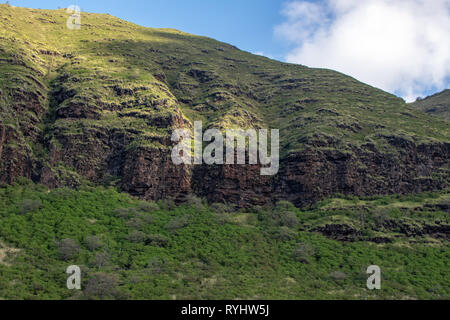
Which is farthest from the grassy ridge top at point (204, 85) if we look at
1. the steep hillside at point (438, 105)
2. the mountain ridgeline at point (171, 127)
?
the steep hillside at point (438, 105)

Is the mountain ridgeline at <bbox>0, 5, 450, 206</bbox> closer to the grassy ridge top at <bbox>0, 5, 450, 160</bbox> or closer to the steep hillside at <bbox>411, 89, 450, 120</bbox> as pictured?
the grassy ridge top at <bbox>0, 5, 450, 160</bbox>

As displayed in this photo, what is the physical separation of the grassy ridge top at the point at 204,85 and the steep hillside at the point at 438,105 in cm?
2808

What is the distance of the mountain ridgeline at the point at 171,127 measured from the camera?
69.1m

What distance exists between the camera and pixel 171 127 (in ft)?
247

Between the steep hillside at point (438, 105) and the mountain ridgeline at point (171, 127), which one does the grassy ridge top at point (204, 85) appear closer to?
the mountain ridgeline at point (171, 127)

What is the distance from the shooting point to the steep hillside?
12466 centimetres

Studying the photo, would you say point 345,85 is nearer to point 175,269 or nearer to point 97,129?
point 97,129

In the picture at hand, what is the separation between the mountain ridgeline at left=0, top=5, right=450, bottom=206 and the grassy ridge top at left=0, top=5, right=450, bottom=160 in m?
0.38

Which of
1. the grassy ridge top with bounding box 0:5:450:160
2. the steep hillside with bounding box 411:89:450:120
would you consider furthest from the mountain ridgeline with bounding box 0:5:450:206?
the steep hillside with bounding box 411:89:450:120

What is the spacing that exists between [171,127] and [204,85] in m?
28.4
